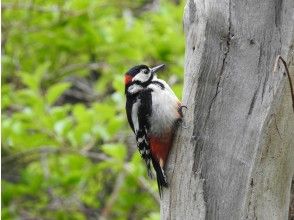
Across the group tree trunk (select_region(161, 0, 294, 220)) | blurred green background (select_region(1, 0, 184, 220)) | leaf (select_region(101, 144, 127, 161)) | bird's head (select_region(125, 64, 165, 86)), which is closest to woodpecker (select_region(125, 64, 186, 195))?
bird's head (select_region(125, 64, 165, 86))

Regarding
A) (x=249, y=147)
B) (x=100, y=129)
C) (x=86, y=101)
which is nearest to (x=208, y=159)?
(x=249, y=147)

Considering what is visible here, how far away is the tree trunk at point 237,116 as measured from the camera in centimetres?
316

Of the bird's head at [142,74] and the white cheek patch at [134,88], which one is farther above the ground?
the bird's head at [142,74]

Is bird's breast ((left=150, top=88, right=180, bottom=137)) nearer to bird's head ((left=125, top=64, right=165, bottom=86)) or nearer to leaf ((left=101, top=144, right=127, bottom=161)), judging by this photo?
bird's head ((left=125, top=64, right=165, bottom=86))

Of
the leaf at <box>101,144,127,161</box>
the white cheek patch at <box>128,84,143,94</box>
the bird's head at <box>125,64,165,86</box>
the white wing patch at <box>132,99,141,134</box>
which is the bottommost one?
the leaf at <box>101,144,127,161</box>

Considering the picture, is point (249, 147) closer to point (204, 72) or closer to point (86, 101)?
point (204, 72)

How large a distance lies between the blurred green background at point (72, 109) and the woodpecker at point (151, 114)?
4.49 feet

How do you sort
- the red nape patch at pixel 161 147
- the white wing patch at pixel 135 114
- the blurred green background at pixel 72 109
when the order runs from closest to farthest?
the red nape patch at pixel 161 147, the white wing patch at pixel 135 114, the blurred green background at pixel 72 109

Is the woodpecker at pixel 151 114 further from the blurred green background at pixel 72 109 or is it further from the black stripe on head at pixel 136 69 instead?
the blurred green background at pixel 72 109

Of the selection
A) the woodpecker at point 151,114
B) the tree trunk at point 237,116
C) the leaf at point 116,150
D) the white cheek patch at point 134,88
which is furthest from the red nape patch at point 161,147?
the leaf at point 116,150

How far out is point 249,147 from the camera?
10.4ft

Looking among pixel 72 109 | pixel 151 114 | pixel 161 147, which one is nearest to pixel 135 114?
pixel 151 114

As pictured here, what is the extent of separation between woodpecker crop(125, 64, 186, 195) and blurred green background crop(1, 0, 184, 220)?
1368mm

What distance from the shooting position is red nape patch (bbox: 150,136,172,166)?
348cm
